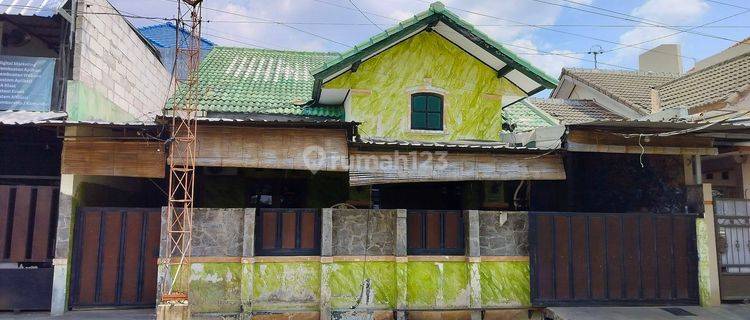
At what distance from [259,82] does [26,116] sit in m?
6.27

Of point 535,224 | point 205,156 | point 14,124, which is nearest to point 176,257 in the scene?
point 205,156

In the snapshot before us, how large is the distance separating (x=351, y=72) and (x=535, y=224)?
601 centimetres

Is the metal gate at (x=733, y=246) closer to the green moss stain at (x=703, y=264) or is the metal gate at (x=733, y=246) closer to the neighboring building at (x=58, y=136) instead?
the green moss stain at (x=703, y=264)

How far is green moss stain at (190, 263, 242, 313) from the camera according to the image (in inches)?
383

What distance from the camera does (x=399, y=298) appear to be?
10.2 meters

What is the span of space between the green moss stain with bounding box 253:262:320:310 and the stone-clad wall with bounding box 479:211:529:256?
145 inches

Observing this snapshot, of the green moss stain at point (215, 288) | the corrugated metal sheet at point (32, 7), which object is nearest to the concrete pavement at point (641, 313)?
the green moss stain at point (215, 288)

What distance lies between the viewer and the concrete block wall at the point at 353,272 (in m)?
9.84

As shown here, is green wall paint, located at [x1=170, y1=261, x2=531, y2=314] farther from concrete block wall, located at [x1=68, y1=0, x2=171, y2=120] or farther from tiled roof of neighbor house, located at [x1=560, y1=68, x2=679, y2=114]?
tiled roof of neighbor house, located at [x1=560, y1=68, x2=679, y2=114]

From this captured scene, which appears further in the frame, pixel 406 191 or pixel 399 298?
pixel 406 191

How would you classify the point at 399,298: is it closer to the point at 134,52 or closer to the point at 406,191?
the point at 406,191

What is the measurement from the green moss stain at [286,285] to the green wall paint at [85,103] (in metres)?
A: 5.69

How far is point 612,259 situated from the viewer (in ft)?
35.5

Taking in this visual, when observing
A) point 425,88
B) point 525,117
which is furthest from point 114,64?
point 525,117
